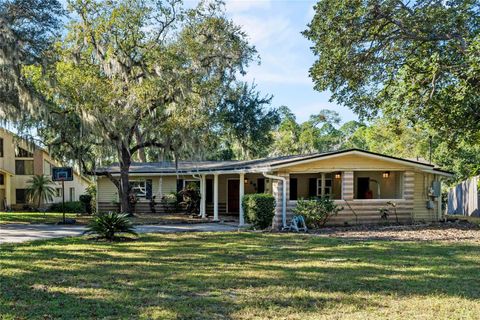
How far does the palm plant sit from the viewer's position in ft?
91.1

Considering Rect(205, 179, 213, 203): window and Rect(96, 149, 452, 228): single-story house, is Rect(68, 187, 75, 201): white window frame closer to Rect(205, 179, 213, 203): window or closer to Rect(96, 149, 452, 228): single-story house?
Rect(96, 149, 452, 228): single-story house

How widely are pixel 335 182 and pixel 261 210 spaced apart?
5710 mm

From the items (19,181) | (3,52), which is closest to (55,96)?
(3,52)

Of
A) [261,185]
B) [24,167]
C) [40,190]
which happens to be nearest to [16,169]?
[24,167]

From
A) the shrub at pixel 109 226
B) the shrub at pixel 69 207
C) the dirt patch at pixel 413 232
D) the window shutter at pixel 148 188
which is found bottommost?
the shrub at pixel 69 207

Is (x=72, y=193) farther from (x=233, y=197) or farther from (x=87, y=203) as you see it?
(x=233, y=197)

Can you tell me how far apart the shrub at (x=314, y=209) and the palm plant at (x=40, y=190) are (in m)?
19.6

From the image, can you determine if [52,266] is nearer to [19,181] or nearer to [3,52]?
[3,52]

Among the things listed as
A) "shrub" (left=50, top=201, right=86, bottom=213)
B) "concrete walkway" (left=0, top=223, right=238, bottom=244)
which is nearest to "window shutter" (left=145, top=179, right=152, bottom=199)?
"concrete walkway" (left=0, top=223, right=238, bottom=244)

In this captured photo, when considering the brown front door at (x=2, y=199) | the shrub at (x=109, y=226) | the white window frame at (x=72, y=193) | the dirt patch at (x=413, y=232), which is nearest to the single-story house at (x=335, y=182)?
the dirt patch at (x=413, y=232)

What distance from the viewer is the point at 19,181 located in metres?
29.7

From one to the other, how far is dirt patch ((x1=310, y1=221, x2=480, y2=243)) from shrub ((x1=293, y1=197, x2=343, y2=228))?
48 centimetres

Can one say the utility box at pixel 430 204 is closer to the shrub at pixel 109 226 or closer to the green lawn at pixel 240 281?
the green lawn at pixel 240 281

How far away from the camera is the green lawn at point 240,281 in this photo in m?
4.86
